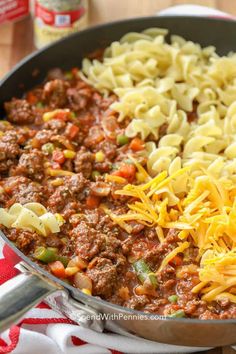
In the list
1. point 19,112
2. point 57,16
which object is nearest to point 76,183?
point 19,112

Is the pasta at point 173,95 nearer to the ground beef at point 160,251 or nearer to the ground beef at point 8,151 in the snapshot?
the ground beef at point 160,251

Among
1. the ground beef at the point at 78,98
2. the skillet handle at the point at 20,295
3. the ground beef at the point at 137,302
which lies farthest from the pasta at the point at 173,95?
the skillet handle at the point at 20,295

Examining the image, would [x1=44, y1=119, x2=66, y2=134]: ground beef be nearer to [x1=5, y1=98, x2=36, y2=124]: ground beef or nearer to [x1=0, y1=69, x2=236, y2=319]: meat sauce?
[x1=0, y1=69, x2=236, y2=319]: meat sauce

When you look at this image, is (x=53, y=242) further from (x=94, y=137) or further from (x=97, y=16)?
(x=97, y=16)

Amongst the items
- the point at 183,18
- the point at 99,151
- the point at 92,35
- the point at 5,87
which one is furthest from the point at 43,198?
the point at 183,18

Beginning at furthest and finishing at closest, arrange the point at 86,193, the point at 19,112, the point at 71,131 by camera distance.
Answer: the point at 19,112 < the point at 71,131 < the point at 86,193

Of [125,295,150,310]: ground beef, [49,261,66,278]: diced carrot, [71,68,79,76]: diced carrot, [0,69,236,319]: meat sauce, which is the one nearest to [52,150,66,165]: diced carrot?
[0,69,236,319]: meat sauce
